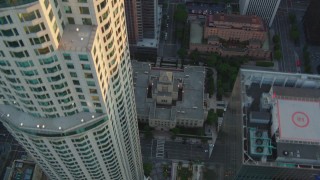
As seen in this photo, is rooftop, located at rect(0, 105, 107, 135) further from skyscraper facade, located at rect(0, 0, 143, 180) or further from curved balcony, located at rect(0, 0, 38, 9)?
curved balcony, located at rect(0, 0, 38, 9)

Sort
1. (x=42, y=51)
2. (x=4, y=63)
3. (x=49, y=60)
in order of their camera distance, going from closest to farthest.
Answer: (x=42, y=51), (x=49, y=60), (x=4, y=63)

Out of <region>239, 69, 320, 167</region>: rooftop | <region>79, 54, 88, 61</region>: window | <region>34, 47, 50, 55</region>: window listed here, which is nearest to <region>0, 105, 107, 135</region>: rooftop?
<region>79, 54, 88, 61</region>: window

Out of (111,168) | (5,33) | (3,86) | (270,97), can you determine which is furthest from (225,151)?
(5,33)

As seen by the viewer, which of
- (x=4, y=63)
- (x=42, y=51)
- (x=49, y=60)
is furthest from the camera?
(x=4, y=63)

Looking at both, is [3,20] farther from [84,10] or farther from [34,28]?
[84,10]

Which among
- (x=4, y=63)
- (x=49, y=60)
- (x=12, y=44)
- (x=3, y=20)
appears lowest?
(x=4, y=63)

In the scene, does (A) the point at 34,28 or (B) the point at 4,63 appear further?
(B) the point at 4,63

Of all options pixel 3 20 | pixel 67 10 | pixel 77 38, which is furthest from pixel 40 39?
pixel 67 10
